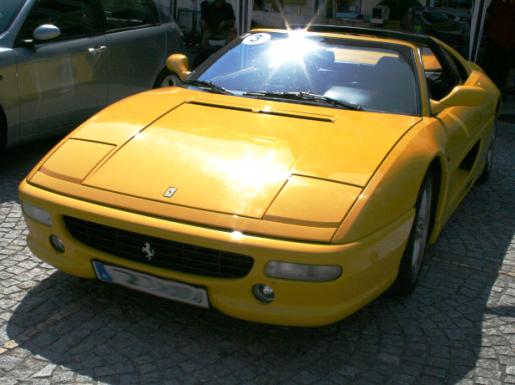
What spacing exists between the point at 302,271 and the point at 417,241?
109 cm

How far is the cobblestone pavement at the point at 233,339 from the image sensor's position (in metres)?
2.76

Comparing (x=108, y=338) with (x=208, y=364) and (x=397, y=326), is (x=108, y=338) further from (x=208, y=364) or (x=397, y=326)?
(x=397, y=326)

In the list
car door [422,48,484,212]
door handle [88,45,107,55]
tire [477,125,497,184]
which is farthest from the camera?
door handle [88,45,107,55]

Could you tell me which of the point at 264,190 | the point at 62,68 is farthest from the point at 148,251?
the point at 62,68

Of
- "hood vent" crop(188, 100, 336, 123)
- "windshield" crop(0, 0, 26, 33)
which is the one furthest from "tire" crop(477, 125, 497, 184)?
"windshield" crop(0, 0, 26, 33)

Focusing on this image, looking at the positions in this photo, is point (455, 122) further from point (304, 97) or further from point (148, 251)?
point (148, 251)

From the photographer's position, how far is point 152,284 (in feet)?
9.34

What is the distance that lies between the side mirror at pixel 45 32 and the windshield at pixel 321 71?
161cm

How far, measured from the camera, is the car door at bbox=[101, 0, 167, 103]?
20.1ft

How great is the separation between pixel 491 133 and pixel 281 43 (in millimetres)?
2100

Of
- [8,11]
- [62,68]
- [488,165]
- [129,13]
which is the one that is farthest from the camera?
[129,13]

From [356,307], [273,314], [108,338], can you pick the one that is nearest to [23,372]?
[108,338]

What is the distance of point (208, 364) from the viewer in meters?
2.80

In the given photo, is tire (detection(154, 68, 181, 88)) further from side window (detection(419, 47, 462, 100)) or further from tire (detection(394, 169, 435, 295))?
tire (detection(394, 169, 435, 295))
